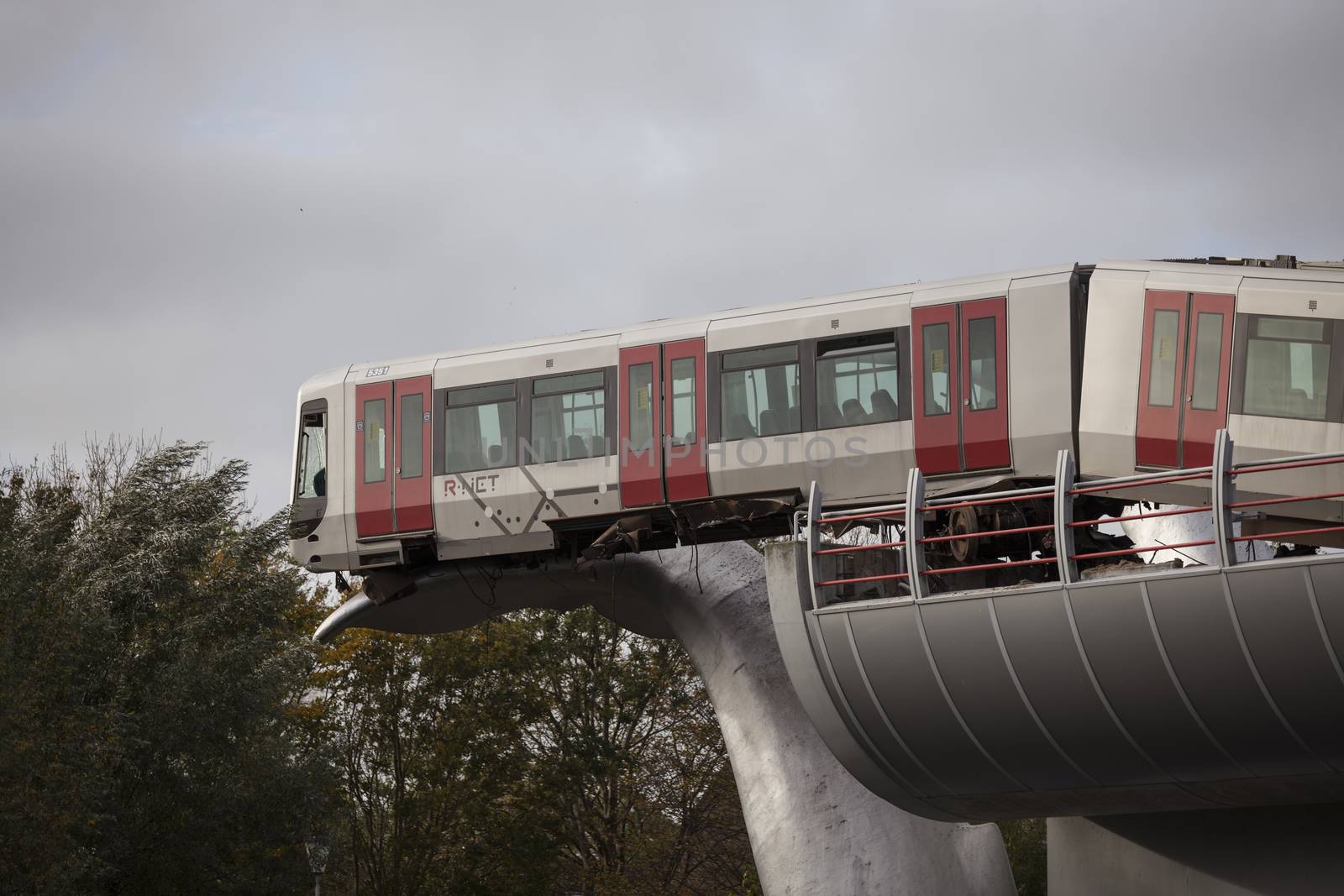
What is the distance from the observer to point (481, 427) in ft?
80.2

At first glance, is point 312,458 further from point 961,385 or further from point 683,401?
point 961,385

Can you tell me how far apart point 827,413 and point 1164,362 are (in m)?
4.59

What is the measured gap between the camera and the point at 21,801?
24.9 metres

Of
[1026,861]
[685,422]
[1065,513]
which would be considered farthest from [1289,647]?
[1026,861]

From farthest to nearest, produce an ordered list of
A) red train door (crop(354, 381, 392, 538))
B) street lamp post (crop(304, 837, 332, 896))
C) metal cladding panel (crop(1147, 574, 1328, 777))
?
1. street lamp post (crop(304, 837, 332, 896))
2. red train door (crop(354, 381, 392, 538))
3. metal cladding panel (crop(1147, 574, 1328, 777))

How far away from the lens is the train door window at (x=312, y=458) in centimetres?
2553

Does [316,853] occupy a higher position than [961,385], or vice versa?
[961,385]

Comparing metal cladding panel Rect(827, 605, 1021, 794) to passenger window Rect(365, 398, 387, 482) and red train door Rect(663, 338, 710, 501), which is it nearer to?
red train door Rect(663, 338, 710, 501)

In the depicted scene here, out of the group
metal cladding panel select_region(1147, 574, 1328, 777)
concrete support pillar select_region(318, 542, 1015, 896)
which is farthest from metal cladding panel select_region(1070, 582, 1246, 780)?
concrete support pillar select_region(318, 542, 1015, 896)

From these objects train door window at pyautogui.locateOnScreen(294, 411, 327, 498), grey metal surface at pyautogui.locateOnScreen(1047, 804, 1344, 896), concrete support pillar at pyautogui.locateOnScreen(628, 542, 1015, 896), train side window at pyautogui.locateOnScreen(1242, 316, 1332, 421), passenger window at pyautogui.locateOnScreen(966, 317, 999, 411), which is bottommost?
grey metal surface at pyautogui.locateOnScreen(1047, 804, 1344, 896)

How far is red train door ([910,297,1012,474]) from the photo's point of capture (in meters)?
20.9

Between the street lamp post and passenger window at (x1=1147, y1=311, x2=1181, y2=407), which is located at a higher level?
passenger window at (x1=1147, y1=311, x2=1181, y2=407)

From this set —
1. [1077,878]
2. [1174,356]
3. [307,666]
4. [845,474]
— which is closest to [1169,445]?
[1174,356]

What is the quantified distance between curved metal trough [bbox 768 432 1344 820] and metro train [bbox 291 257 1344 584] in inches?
66.3
